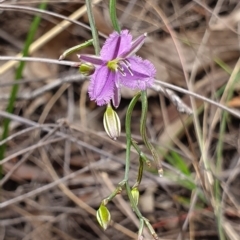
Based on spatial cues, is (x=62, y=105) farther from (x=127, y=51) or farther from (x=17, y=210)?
(x=127, y=51)

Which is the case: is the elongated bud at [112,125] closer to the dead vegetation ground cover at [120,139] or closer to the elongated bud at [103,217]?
the elongated bud at [103,217]

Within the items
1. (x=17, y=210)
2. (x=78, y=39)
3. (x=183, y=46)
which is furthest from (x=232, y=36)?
(x=17, y=210)

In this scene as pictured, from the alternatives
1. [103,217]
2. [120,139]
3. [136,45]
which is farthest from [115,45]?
[120,139]

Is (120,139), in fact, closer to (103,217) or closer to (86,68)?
(103,217)

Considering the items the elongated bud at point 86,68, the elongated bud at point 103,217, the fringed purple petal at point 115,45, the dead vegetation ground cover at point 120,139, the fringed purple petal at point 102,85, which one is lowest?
the dead vegetation ground cover at point 120,139

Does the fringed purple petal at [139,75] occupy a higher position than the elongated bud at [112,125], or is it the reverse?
the fringed purple petal at [139,75]

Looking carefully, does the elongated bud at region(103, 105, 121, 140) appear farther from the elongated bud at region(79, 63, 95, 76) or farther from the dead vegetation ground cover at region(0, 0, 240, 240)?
the dead vegetation ground cover at region(0, 0, 240, 240)

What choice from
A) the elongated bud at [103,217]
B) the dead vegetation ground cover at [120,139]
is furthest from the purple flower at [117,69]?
the dead vegetation ground cover at [120,139]
